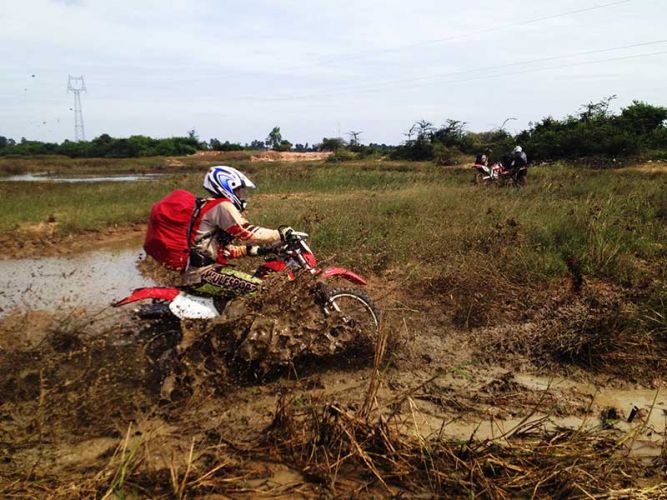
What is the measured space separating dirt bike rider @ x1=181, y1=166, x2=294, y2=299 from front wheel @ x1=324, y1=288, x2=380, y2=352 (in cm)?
71

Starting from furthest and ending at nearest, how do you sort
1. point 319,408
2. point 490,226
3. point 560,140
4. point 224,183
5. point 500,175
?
point 560,140, point 500,175, point 490,226, point 224,183, point 319,408

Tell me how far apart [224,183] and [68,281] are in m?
4.55

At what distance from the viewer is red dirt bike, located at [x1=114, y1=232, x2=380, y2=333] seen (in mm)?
4148

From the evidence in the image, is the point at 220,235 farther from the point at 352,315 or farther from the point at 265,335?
the point at 352,315

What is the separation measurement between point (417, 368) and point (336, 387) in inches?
31.6

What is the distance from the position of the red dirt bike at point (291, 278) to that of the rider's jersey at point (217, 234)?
18cm

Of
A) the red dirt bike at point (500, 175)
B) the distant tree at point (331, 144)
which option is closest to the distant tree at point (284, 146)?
the distant tree at point (331, 144)

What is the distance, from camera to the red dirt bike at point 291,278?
4148mm

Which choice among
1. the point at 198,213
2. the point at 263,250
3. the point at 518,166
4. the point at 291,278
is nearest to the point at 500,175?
the point at 518,166

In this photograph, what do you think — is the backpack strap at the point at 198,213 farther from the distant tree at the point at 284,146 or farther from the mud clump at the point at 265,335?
the distant tree at the point at 284,146

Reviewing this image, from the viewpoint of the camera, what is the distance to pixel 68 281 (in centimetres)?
742

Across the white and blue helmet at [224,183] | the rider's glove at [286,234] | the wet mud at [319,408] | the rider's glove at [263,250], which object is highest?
the white and blue helmet at [224,183]

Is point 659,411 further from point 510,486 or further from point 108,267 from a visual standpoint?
point 108,267

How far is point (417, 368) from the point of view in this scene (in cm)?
436
